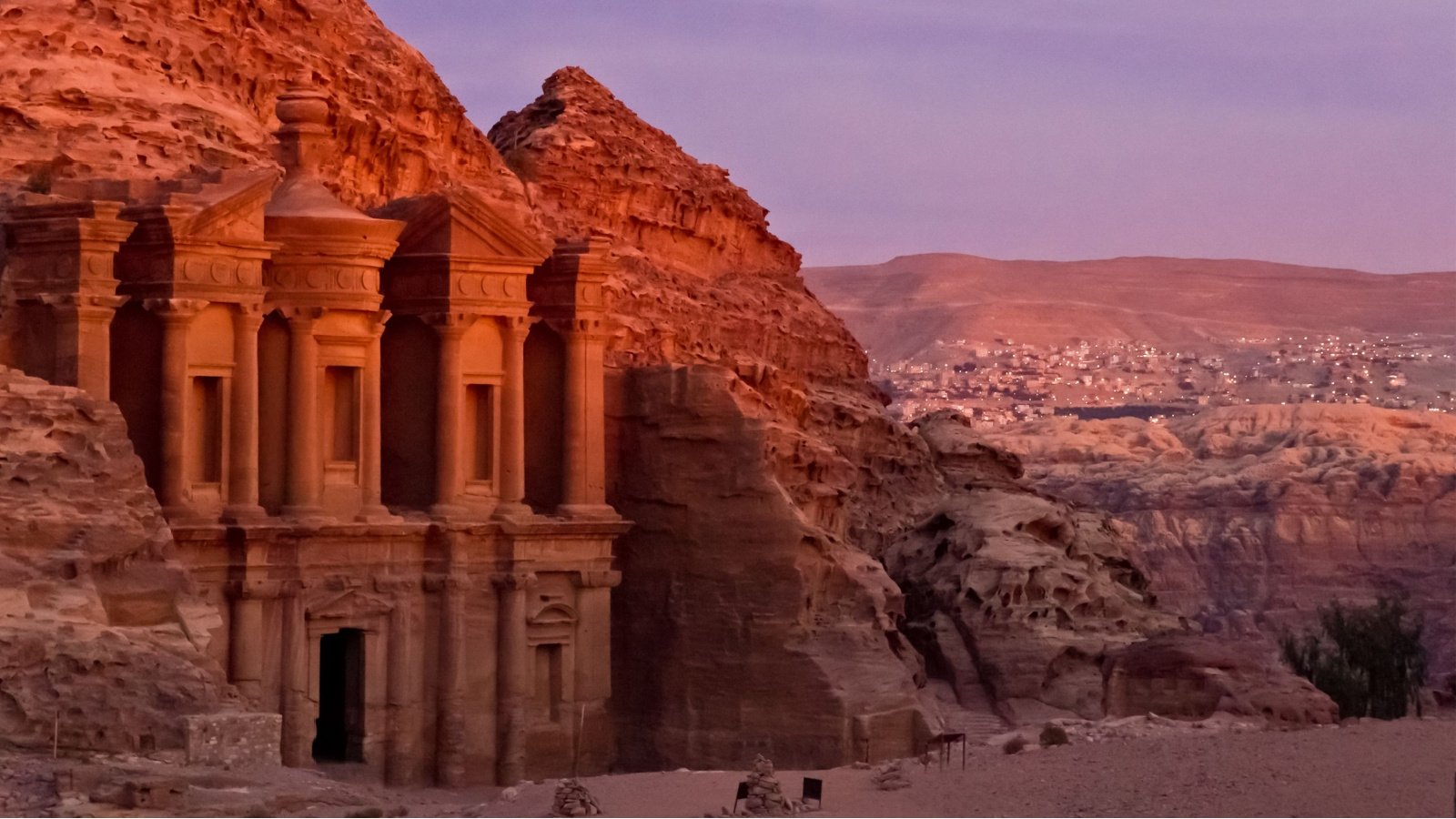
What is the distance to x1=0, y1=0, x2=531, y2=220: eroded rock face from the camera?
3872 cm

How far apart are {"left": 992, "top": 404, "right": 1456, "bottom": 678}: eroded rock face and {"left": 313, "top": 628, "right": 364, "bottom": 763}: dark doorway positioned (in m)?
52.2

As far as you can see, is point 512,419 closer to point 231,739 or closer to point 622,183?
point 622,183

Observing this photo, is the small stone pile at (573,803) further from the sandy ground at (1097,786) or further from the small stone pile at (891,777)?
the small stone pile at (891,777)

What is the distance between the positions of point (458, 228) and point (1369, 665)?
19.8m

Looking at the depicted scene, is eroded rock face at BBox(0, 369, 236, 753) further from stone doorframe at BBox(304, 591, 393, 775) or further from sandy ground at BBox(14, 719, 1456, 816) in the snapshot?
stone doorframe at BBox(304, 591, 393, 775)

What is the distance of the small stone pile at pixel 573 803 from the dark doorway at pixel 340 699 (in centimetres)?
790

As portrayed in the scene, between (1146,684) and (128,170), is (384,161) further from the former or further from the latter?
(1146,684)

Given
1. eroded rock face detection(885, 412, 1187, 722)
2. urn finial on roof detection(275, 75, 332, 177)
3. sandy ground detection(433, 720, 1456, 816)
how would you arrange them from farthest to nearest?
eroded rock face detection(885, 412, 1187, 722), urn finial on roof detection(275, 75, 332, 177), sandy ground detection(433, 720, 1456, 816)

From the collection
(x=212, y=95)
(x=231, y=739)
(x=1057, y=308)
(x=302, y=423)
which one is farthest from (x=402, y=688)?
(x=1057, y=308)

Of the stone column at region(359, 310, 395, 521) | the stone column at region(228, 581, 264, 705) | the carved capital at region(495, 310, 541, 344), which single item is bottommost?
the stone column at region(228, 581, 264, 705)

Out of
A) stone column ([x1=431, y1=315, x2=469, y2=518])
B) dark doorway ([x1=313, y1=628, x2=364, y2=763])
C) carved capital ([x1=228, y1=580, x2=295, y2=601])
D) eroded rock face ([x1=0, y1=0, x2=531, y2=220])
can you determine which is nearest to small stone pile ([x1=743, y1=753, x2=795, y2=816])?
carved capital ([x1=228, y1=580, x2=295, y2=601])

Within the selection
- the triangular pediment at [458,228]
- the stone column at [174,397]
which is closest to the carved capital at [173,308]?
the stone column at [174,397]

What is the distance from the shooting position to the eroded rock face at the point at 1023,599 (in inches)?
1783

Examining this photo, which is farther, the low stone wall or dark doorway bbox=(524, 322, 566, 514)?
dark doorway bbox=(524, 322, 566, 514)
